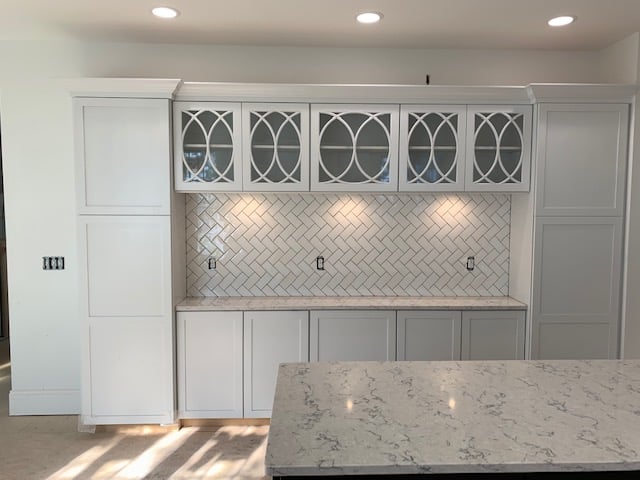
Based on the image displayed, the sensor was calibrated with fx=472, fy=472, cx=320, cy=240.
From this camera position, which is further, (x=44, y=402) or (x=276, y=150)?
(x=44, y=402)

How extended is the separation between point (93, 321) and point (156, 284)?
0.47m

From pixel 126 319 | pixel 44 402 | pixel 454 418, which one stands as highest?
pixel 454 418

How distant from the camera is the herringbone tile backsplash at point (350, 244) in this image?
3529 millimetres

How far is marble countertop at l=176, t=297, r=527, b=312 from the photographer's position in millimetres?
3193

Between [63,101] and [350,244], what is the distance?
2.31m

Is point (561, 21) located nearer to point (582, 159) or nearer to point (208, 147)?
point (582, 159)

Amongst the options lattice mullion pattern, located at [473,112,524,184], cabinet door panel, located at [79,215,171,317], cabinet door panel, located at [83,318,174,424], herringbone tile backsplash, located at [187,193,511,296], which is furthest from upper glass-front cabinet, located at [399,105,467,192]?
cabinet door panel, located at [83,318,174,424]

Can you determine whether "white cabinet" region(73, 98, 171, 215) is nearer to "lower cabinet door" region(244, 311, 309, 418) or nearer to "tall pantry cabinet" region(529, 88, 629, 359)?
"lower cabinet door" region(244, 311, 309, 418)

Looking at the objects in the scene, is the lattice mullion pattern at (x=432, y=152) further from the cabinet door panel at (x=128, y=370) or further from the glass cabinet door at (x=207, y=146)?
the cabinet door panel at (x=128, y=370)

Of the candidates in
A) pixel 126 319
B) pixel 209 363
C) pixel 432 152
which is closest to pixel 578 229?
pixel 432 152

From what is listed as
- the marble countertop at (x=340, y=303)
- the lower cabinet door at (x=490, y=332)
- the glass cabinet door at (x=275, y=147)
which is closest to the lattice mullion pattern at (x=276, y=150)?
the glass cabinet door at (x=275, y=147)

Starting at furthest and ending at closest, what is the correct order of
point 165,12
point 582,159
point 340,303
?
point 340,303, point 582,159, point 165,12

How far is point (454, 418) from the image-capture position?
143 centimetres

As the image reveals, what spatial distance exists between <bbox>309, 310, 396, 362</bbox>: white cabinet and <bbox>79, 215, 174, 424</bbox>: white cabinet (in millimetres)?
996
